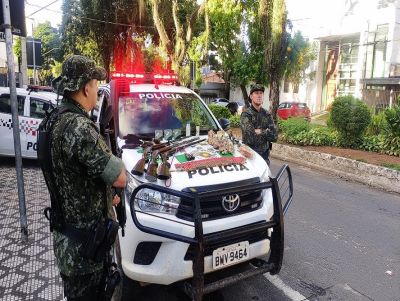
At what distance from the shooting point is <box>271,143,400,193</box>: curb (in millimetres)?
7359

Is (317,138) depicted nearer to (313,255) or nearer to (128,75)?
(313,255)

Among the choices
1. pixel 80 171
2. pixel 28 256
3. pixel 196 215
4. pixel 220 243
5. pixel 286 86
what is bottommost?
pixel 28 256

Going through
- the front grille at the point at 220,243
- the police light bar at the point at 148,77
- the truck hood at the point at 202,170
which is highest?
the police light bar at the point at 148,77

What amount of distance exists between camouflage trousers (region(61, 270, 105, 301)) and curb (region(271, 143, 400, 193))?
661 cm

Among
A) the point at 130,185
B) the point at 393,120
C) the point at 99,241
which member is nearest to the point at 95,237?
the point at 99,241

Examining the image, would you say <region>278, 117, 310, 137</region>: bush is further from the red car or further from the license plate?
the red car

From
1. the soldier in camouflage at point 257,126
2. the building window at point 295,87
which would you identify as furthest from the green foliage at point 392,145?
the building window at point 295,87

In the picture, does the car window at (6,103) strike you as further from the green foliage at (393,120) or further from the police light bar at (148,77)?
the green foliage at (393,120)

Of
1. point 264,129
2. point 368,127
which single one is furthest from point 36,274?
point 368,127

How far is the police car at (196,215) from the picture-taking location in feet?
8.75

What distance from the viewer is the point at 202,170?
3.19 meters

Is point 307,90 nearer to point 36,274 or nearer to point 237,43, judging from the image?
point 237,43

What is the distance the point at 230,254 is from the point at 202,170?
2.40 ft

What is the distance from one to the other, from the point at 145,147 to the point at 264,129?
2.23 m
